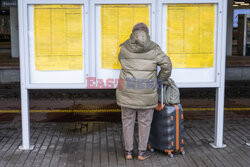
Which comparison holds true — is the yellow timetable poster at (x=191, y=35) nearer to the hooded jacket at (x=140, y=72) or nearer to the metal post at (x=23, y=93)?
the hooded jacket at (x=140, y=72)

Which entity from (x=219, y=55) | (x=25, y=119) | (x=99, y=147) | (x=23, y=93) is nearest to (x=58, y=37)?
(x=23, y=93)

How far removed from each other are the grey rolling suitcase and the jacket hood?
0.81m

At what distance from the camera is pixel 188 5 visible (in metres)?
4.75

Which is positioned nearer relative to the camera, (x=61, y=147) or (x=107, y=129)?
(x=61, y=147)

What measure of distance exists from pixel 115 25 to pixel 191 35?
3.53 feet

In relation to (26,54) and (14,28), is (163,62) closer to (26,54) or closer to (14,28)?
(26,54)

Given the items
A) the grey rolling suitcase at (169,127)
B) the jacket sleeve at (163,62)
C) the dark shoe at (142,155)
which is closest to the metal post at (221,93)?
the grey rolling suitcase at (169,127)

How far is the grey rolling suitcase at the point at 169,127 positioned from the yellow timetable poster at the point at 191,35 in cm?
73

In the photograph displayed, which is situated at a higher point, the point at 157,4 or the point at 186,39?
the point at 157,4

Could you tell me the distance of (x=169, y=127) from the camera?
4.48m

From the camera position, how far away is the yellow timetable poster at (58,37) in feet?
15.4

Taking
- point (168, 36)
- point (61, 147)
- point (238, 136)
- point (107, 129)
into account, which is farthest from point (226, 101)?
point (61, 147)

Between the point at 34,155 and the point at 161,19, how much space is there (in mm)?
2530

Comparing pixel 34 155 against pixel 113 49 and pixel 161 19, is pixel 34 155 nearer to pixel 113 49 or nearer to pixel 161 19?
pixel 113 49
